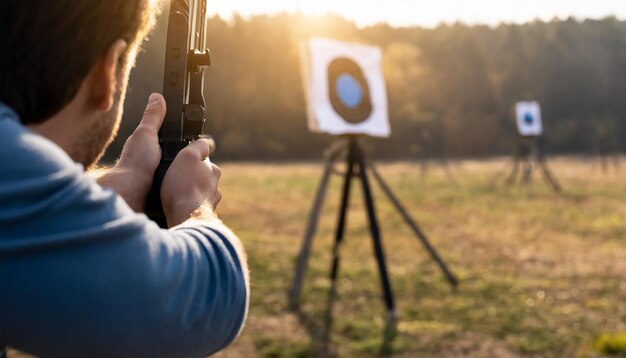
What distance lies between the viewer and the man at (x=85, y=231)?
62cm

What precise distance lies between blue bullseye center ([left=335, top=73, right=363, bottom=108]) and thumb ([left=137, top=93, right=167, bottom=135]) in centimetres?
350

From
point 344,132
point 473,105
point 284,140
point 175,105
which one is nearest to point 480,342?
point 344,132

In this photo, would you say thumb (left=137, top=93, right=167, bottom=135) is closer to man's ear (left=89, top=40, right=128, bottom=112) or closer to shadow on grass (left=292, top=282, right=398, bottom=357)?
man's ear (left=89, top=40, right=128, bottom=112)

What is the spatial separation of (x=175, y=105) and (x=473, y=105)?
105 ft

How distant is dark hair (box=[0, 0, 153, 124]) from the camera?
0.71 m

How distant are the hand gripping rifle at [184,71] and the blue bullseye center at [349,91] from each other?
3.44 meters

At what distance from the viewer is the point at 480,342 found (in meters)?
3.34

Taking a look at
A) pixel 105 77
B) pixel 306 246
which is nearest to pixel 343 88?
pixel 306 246

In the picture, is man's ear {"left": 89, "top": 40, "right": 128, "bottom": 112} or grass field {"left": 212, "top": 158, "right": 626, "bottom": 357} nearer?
man's ear {"left": 89, "top": 40, "right": 128, "bottom": 112}

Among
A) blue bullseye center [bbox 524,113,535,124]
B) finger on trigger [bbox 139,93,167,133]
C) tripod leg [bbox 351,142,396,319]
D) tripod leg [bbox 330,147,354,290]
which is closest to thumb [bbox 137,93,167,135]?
finger on trigger [bbox 139,93,167,133]

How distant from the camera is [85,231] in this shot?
0.63 meters

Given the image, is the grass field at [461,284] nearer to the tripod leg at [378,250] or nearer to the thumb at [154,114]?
the tripod leg at [378,250]

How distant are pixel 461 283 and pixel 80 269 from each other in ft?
13.8

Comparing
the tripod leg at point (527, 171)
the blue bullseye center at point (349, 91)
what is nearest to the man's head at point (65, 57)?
the blue bullseye center at point (349, 91)
